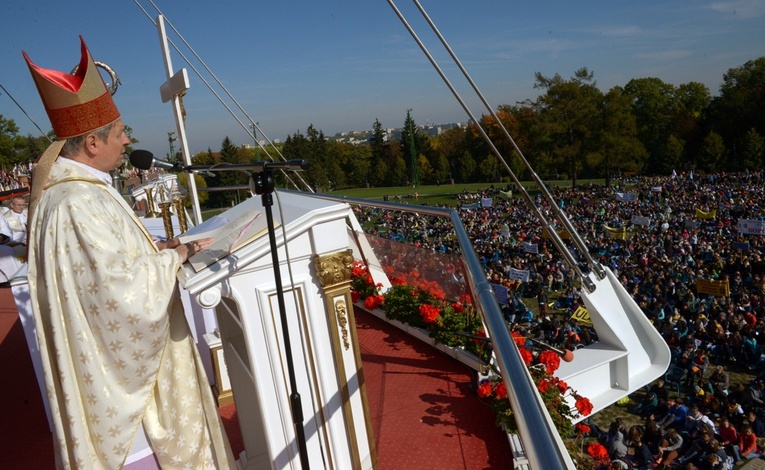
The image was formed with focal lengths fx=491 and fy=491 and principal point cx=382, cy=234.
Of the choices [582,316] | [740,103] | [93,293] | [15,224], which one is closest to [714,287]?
[582,316]

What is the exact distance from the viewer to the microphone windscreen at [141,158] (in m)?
2.41

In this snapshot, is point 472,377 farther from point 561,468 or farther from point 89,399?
point 561,468

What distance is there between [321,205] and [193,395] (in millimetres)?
1101

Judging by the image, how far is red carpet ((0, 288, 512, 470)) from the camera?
12.2ft

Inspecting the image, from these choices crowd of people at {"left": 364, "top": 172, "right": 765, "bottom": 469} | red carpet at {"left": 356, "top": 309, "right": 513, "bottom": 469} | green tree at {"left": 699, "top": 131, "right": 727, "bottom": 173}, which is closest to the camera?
red carpet at {"left": 356, "top": 309, "right": 513, "bottom": 469}

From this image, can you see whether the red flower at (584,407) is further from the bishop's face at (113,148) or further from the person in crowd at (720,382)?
the person in crowd at (720,382)

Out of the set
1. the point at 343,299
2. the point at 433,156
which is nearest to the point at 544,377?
the point at 343,299

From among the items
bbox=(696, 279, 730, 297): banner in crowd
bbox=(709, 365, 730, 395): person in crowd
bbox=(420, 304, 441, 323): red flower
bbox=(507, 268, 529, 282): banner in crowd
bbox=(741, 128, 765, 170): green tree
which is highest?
bbox=(420, 304, 441, 323): red flower

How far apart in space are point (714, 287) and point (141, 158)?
17109 mm

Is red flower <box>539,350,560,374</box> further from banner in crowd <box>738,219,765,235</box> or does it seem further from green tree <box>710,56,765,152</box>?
green tree <box>710,56,765,152</box>

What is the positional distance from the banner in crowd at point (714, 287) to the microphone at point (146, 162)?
1680 cm

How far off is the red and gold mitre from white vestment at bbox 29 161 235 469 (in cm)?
16

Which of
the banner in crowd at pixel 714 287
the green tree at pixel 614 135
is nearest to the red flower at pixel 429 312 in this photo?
the banner in crowd at pixel 714 287

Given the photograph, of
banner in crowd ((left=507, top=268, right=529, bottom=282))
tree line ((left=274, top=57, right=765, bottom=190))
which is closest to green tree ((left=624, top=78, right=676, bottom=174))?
tree line ((left=274, top=57, right=765, bottom=190))
